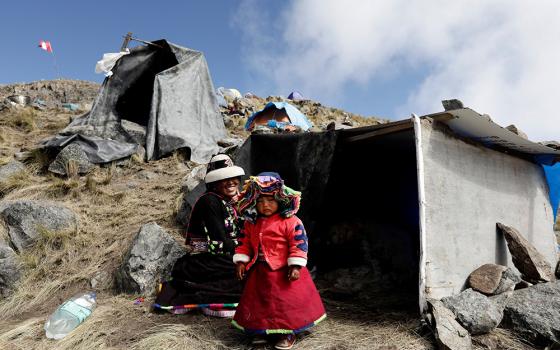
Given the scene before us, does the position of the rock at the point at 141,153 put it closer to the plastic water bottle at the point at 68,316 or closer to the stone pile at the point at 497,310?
the plastic water bottle at the point at 68,316

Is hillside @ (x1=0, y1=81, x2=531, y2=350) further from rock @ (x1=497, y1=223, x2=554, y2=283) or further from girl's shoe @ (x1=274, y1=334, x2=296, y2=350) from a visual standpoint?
rock @ (x1=497, y1=223, x2=554, y2=283)

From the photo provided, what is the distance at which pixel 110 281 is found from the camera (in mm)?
4426

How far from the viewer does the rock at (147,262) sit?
4156 mm

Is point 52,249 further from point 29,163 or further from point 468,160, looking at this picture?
point 468,160

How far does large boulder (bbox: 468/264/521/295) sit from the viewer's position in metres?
3.62

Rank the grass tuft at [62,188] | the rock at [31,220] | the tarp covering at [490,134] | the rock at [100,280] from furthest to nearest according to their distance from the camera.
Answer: the grass tuft at [62,188] → the rock at [31,220] → the rock at [100,280] → the tarp covering at [490,134]

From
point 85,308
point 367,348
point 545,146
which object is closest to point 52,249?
point 85,308

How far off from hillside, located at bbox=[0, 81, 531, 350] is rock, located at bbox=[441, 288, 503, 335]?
0.11m

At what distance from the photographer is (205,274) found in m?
3.62

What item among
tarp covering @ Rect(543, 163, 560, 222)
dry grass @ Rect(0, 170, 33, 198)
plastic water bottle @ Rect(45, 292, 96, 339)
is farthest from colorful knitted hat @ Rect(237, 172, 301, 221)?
dry grass @ Rect(0, 170, 33, 198)

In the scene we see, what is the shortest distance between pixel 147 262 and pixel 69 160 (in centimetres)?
334

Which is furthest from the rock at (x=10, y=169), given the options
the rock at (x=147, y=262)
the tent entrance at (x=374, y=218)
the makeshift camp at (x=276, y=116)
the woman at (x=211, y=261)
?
the makeshift camp at (x=276, y=116)

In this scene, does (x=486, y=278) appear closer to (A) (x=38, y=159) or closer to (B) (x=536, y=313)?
(B) (x=536, y=313)

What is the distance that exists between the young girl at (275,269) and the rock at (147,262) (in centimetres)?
170
